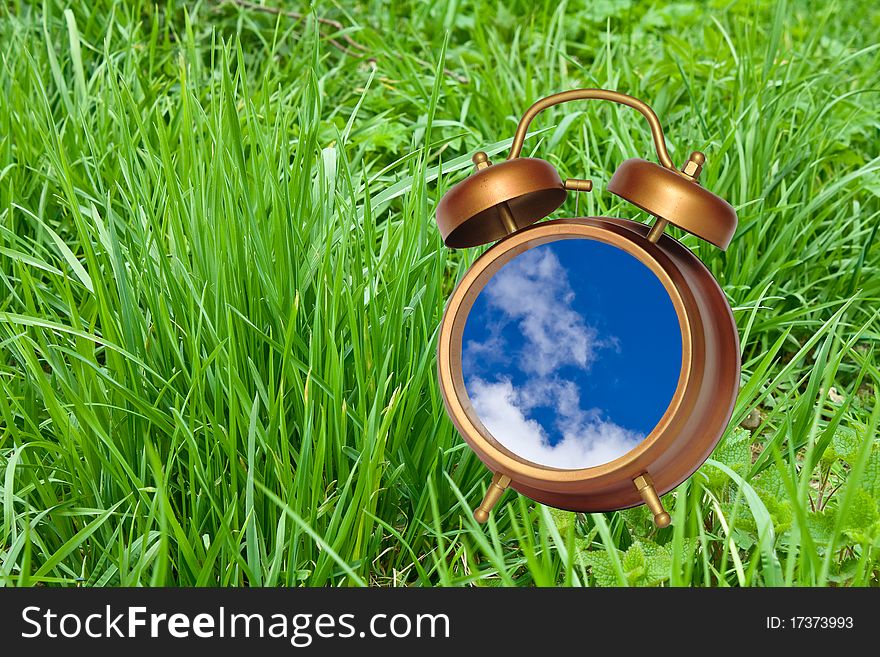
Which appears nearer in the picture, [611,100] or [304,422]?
[611,100]

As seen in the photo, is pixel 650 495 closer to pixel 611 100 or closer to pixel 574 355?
pixel 574 355

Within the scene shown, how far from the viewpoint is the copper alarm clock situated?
94 cm

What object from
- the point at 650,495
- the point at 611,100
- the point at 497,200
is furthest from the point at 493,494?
the point at 611,100

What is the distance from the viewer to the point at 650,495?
954mm

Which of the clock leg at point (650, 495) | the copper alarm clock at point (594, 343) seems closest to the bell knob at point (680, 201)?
the copper alarm clock at point (594, 343)

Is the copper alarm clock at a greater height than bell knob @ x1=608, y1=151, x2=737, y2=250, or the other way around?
bell knob @ x1=608, y1=151, x2=737, y2=250

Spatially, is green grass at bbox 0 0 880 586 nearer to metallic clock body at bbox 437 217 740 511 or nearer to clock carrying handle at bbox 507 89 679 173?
metallic clock body at bbox 437 217 740 511

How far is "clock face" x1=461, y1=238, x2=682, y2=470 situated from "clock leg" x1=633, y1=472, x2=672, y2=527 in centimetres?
3

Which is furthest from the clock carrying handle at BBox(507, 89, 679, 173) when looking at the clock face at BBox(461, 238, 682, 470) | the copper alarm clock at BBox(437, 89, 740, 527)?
the clock face at BBox(461, 238, 682, 470)

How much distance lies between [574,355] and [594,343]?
24mm

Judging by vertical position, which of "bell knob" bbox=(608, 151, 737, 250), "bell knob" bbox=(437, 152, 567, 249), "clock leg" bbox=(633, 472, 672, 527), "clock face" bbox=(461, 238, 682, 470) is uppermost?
"bell knob" bbox=(437, 152, 567, 249)

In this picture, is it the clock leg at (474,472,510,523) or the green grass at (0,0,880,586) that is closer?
the clock leg at (474,472,510,523)
